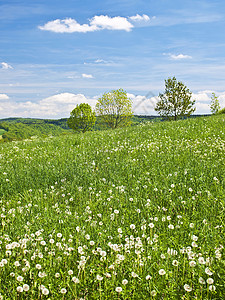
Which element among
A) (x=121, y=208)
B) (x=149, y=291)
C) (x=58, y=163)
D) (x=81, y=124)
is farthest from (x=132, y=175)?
(x=81, y=124)

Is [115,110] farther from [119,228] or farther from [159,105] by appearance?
[119,228]

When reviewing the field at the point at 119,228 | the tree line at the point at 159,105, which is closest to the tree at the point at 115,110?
the tree line at the point at 159,105

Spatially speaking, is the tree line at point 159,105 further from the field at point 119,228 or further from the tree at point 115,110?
the field at point 119,228

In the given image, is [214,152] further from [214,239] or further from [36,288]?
[36,288]

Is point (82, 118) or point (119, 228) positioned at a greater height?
point (82, 118)

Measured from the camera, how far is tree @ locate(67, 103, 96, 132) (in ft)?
258

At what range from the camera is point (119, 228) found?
3.73m

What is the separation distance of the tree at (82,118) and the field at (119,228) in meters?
69.8

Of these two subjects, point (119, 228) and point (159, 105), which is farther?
point (159, 105)

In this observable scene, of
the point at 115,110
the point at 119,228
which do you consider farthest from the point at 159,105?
the point at 119,228

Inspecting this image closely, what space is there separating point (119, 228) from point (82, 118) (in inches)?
3007

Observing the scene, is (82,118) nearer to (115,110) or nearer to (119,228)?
(115,110)

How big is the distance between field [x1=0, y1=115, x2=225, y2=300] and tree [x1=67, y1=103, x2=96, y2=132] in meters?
69.8

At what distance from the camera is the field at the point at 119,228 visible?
2.88m
